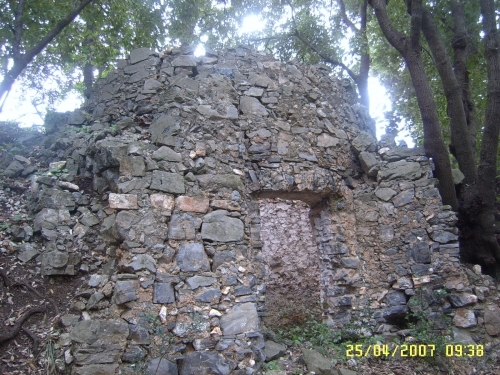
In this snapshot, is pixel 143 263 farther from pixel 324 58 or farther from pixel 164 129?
pixel 324 58

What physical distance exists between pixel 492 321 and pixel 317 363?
82.7 inches

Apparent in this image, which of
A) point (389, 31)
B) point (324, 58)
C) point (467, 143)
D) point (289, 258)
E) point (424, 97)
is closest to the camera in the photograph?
point (424, 97)

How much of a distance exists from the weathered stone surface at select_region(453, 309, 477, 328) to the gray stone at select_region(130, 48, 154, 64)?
482 centimetres

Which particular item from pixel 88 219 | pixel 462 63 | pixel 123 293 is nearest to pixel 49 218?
pixel 88 219

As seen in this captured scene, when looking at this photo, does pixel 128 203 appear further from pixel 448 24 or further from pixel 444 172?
pixel 448 24

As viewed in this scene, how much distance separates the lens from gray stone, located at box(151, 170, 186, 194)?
163 inches

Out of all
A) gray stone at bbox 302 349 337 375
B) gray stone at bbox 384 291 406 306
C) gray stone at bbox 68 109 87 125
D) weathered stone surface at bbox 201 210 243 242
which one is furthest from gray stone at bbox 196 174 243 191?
gray stone at bbox 68 109 87 125

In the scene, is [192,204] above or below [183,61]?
below

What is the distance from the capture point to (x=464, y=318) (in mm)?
4555

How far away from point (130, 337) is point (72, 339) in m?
0.46

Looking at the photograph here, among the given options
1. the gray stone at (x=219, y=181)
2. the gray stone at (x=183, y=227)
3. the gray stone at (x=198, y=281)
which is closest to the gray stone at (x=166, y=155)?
the gray stone at (x=219, y=181)

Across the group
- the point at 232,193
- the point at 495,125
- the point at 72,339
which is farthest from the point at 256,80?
the point at 72,339

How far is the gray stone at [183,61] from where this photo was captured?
5082 mm
